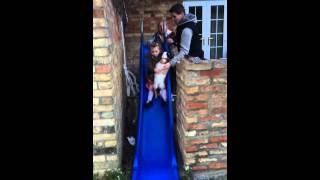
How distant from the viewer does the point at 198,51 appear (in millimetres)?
4227

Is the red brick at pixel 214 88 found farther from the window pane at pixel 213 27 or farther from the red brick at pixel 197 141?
the window pane at pixel 213 27

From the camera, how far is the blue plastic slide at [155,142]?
3236mm

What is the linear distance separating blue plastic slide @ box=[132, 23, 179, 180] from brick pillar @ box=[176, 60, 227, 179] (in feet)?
0.88

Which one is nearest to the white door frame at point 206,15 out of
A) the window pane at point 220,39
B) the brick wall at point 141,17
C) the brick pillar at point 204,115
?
the window pane at point 220,39

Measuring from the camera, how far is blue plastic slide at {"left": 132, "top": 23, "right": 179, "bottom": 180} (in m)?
3.24

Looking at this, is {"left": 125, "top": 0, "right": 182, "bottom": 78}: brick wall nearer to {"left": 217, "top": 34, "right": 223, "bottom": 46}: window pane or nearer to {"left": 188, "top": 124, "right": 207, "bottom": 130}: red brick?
{"left": 217, "top": 34, "right": 223, "bottom": 46}: window pane

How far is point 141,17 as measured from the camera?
18.3ft

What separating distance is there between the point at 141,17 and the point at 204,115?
3.12 metres

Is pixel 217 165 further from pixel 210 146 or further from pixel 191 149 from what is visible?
pixel 191 149

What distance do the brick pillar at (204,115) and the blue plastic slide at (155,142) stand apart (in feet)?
0.88

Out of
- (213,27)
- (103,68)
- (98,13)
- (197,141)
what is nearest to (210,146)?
(197,141)

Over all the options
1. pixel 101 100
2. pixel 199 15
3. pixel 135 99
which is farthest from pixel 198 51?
pixel 199 15

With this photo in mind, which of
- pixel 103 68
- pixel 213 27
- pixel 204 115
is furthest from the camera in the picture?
pixel 213 27

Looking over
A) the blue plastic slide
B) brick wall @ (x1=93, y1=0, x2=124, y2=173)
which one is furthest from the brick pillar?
A: brick wall @ (x1=93, y1=0, x2=124, y2=173)
